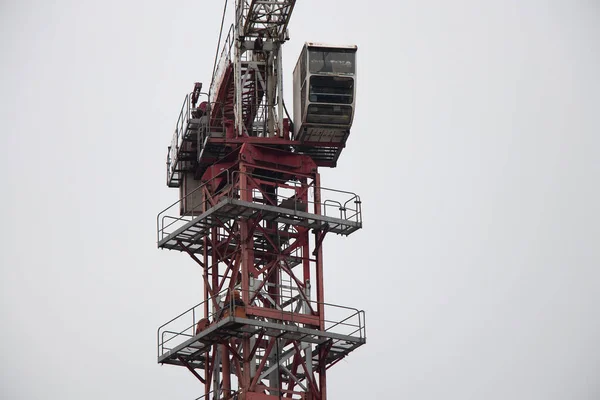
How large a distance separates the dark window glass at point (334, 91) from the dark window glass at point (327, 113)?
29 cm

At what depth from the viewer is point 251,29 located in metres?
104

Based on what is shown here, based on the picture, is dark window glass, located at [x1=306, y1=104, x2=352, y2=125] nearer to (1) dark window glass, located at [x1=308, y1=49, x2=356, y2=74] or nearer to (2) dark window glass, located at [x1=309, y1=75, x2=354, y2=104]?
(2) dark window glass, located at [x1=309, y1=75, x2=354, y2=104]

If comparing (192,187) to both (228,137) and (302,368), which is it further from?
(302,368)

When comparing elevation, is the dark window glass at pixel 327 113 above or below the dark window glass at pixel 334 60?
below

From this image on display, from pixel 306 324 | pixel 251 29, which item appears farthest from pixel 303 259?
pixel 251 29

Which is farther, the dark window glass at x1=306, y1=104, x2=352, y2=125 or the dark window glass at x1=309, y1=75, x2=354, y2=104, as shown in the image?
the dark window glass at x1=306, y1=104, x2=352, y2=125

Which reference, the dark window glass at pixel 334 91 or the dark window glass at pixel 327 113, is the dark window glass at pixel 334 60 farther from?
the dark window glass at pixel 327 113

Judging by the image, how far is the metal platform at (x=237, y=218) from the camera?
98812mm

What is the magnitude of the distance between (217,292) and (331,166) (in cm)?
848

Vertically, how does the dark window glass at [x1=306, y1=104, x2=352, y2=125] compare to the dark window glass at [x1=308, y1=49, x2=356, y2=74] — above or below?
below

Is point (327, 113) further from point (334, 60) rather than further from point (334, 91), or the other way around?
point (334, 60)

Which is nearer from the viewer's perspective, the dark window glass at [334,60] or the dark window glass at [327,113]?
the dark window glass at [334,60]

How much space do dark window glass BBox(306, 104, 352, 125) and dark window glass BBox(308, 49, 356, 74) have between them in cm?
164

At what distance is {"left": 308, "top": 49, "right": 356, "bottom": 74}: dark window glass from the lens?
101 meters
